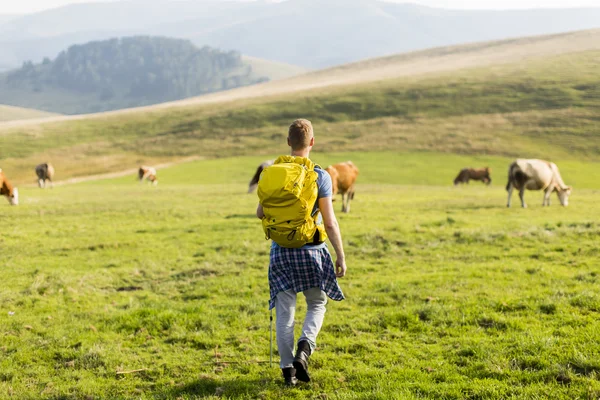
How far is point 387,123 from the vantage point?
8031 centimetres

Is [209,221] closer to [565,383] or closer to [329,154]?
[565,383]

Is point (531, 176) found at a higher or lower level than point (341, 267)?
lower

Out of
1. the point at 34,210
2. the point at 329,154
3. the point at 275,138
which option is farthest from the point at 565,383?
the point at 275,138

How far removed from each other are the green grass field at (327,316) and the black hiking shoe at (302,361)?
0.20 m

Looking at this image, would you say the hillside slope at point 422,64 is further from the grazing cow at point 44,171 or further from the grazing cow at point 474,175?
the grazing cow at point 44,171

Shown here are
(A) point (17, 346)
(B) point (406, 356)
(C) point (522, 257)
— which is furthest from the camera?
(C) point (522, 257)

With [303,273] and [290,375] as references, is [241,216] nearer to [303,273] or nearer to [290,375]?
[303,273]

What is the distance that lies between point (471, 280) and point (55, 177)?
6588 centimetres

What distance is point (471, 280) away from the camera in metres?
10.5

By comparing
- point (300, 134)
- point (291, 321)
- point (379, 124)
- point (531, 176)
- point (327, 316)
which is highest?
point (379, 124)

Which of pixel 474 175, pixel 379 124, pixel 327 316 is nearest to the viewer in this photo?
pixel 327 316

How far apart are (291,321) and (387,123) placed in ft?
252

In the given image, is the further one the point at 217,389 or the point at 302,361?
the point at 217,389

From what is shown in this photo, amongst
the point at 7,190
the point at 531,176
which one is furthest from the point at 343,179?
the point at 7,190
